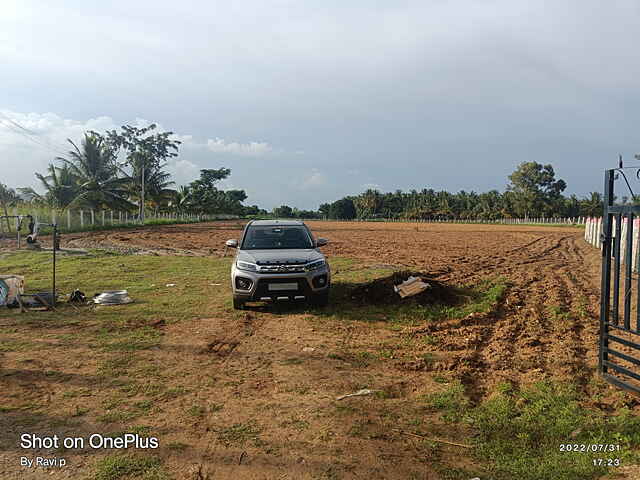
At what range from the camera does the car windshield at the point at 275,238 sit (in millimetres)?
9383

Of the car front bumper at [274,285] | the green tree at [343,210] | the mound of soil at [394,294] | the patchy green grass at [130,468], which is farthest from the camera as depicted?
the green tree at [343,210]

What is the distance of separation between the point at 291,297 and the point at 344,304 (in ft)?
4.67

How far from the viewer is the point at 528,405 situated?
14.2ft

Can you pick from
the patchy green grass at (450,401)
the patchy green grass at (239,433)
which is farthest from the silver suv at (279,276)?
the patchy green grass at (239,433)

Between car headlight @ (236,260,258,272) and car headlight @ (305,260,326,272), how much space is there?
0.93 m

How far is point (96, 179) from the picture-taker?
39438 millimetres

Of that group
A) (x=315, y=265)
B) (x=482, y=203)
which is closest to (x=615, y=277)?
(x=315, y=265)

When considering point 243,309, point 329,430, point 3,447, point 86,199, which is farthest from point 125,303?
point 86,199

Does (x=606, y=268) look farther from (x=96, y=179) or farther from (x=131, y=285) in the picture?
(x=96, y=179)

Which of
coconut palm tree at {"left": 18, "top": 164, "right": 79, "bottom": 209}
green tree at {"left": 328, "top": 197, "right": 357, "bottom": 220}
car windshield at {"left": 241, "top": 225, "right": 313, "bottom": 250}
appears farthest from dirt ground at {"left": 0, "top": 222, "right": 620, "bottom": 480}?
green tree at {"left": 328, "top": 197, "right": 357, "bottom": 220}

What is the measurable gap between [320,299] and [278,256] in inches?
44.4

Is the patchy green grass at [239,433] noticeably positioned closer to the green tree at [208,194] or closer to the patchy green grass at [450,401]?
the patchy green grass at [450,401]

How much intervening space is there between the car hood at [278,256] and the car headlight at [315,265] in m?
0.08

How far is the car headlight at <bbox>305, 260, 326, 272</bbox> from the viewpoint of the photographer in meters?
8.29
